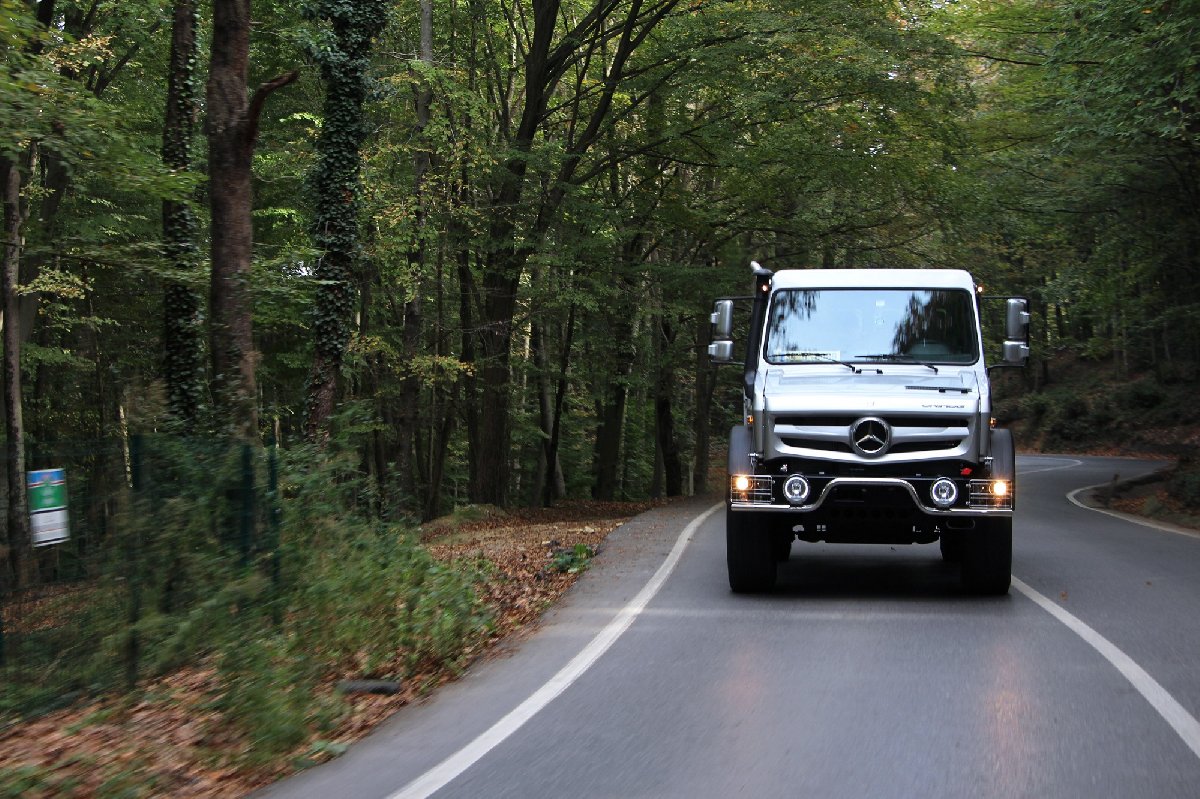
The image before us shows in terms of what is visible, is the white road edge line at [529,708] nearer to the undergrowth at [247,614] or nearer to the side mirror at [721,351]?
the undergrowth at [247,614]

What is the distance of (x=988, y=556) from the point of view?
10148 mm

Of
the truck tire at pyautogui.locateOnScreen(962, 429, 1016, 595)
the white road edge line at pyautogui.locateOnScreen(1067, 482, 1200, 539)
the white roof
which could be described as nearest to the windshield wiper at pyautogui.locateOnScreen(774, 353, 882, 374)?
the white roof

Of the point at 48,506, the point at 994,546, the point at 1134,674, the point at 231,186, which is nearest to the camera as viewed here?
the point at 48,506

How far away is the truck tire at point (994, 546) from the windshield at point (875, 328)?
3.78 ft

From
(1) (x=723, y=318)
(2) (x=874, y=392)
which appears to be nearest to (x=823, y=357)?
(2) (x=874, y=392)

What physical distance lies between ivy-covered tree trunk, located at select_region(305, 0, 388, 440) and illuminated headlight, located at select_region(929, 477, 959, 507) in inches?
398

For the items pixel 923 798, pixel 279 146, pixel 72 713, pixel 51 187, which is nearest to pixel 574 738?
pixel 923 798

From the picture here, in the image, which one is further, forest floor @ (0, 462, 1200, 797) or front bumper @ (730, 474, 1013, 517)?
front bumper @ (730, 474, 1013, 517)

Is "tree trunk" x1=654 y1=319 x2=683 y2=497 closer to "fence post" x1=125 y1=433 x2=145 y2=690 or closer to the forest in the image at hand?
the forest

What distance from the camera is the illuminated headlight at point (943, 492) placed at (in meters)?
9.72

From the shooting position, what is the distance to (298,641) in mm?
7812

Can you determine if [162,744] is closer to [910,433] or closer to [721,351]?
[910,433]

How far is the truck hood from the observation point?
9891mm

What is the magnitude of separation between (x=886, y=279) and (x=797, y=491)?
8.81 ft
